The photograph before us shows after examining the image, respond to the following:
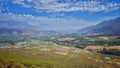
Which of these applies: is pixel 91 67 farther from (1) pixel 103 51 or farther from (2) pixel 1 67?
(1) pixel 103 51

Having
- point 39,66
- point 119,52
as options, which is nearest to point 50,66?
point 39,66

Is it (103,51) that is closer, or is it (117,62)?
(117,62)

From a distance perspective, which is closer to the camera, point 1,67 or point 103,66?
point 1,67

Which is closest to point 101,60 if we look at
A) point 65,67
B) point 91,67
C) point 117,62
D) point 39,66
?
point 117,62

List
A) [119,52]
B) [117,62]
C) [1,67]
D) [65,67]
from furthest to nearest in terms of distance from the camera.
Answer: [119,52]
[117,62]
[65,67]
[1,67]

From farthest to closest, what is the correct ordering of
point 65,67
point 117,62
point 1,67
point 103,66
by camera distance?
point 117,62, point 103,66, point 65,67, point 1,67

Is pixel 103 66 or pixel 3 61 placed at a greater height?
pixel 3 61

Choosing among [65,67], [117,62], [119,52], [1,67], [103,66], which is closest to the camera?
[1,67]

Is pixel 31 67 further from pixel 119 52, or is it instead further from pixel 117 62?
pixel 119 52
